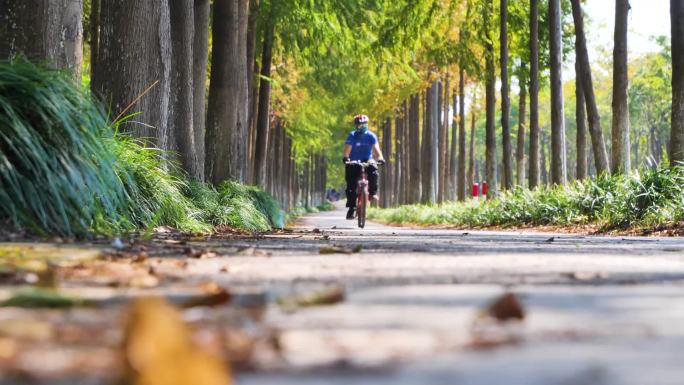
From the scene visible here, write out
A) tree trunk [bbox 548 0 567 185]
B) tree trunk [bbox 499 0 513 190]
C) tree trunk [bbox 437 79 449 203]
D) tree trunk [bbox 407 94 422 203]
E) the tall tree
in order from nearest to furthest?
1. tree trunk [bbox 548 0 567 185]
2. tree trunk [bbox 499 0 513 190]
3. the tall tree
4. tree trunk [bbox 437 79 449 203]
5. tree trunk [bbox 407 94 422 203]

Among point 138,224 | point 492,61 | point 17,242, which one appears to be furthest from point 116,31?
point 492,61

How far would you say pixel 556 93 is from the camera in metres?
20.9

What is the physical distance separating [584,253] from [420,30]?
19.3 metres

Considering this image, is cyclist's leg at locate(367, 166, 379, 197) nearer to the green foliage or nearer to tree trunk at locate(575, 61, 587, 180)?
tree trunk at locate(575, 61, 587, 180)

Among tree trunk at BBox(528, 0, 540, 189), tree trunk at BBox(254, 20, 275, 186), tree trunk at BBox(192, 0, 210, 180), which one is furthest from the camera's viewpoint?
tree trunk at BBox(254, 20, 275, 186)

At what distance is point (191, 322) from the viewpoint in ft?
8.32

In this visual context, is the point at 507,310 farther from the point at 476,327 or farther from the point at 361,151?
the point at 361,151

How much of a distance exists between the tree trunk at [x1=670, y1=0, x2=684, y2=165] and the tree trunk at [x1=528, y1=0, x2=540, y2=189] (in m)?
7.75

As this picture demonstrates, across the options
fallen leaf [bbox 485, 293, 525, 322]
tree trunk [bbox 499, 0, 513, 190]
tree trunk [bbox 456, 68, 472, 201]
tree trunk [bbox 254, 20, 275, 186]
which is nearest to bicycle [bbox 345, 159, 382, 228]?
tree trunk [bbox 499, 0, 513, 190]

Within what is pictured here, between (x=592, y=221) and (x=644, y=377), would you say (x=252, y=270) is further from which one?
(x=592, y=221)

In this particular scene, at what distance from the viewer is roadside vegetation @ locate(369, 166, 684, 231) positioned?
1280cm

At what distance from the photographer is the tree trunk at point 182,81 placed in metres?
13.6

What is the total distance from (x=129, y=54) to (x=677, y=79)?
8745mm

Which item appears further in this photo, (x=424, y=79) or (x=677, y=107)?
(x=424, y=79)
